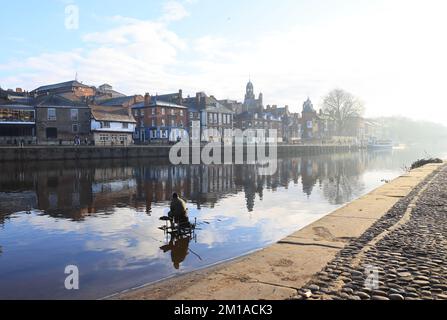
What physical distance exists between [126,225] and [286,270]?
33.4 feet

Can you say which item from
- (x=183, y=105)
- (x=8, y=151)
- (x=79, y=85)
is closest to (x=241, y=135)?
(x=183, y=105)

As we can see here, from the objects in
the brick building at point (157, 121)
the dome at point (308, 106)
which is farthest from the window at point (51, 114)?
the dome at point (308, 106)

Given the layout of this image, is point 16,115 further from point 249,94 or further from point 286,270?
point 249,94

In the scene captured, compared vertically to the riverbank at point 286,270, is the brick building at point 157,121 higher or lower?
higher

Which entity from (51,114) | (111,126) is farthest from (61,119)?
(111,126)

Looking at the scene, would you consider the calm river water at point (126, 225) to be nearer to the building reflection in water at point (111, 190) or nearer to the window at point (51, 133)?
the building reflection in water at point (111, 190)

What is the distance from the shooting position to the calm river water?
10.6 m

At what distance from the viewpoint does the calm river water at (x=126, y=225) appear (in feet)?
34.9

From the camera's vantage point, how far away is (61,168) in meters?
45.1

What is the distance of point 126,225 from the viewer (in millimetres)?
16812

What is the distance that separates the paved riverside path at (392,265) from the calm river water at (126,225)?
14.3ft
